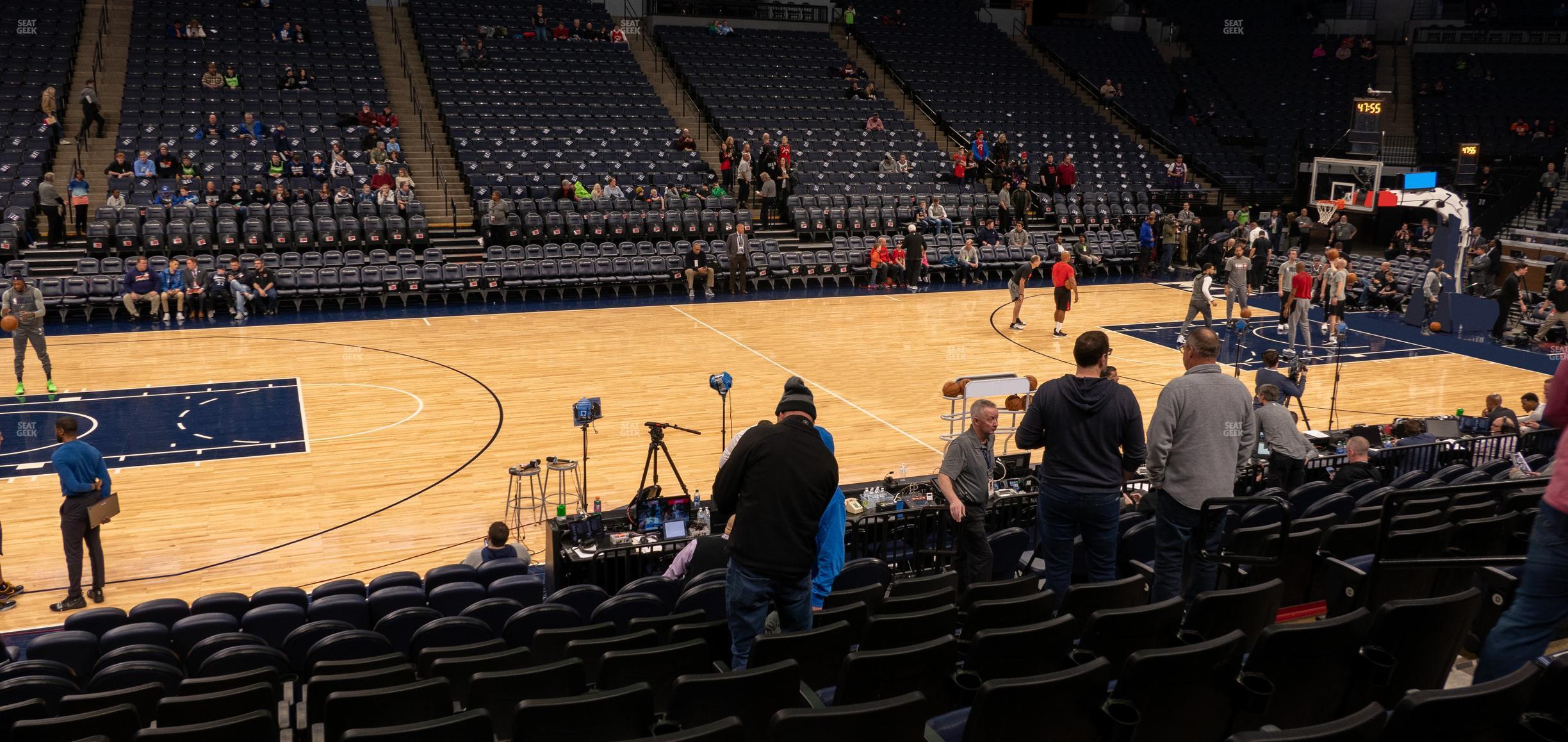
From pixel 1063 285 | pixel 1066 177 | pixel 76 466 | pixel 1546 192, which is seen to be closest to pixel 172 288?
pixel 76 466

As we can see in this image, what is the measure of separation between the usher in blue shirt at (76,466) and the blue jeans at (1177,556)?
794 centimetres

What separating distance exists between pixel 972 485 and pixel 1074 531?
35.3 inches

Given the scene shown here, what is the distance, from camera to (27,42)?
25.8 m

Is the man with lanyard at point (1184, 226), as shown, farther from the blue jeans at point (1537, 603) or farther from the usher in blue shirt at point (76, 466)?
the blue jeans at point (1537, 603)

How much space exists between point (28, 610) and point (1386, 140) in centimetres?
3726

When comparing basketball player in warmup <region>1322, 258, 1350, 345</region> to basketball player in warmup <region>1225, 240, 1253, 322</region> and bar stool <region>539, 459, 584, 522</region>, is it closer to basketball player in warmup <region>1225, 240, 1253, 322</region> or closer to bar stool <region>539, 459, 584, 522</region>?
basketball player in warmup <region>1225, 240, 1253, 322</region>

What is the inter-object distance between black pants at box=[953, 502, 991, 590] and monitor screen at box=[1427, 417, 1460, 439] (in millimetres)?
6914

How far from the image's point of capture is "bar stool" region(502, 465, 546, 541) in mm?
10664

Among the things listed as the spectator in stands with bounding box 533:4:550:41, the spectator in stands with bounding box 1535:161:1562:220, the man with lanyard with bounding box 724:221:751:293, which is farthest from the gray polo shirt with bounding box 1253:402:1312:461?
the spectator in stands with bounding box 533:4:550:41

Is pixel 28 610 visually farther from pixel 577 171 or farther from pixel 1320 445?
pixel 577 171

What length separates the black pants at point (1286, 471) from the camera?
9781mm

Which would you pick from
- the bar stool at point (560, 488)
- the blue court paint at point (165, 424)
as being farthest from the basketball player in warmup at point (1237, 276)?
the blue court paint at point (165, 424)

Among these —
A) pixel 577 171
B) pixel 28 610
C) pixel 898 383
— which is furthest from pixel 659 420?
pixel 577 171

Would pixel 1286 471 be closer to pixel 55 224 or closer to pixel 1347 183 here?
pixel 55 224
